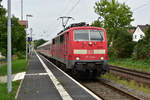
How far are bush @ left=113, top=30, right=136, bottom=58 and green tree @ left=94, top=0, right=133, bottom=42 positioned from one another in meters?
0.98

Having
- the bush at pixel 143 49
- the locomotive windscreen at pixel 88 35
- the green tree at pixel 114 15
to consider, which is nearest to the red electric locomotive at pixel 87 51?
the locomotive windscreen at pixel 88 35

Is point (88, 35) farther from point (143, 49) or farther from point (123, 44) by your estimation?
point (123, 44)

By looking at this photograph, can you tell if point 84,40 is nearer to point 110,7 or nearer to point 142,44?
point 142,44

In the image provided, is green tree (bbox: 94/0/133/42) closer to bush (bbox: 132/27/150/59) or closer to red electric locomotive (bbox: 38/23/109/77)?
bush (bbox: 132/27/150/59)

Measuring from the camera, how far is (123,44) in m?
30.3

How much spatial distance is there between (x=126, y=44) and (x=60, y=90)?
22.9 meters

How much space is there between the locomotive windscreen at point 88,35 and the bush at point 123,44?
60.7 ft

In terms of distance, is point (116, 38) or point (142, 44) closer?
point (142, 44)

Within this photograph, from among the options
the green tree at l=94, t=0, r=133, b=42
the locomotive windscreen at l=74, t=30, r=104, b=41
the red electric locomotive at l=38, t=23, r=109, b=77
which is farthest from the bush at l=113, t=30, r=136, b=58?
the red electric locomotive at l=38, t=23, r=109, b=77

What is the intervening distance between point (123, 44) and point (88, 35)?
63.2 ft

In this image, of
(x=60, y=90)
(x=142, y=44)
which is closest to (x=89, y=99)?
(x=60, y=90)

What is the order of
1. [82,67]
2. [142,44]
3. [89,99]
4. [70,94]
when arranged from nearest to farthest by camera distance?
[89,99]
[70,94]
[82,67]
[142,44]

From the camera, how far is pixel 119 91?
9094 millimetres

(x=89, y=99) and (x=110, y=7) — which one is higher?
(x=110, y=7)
